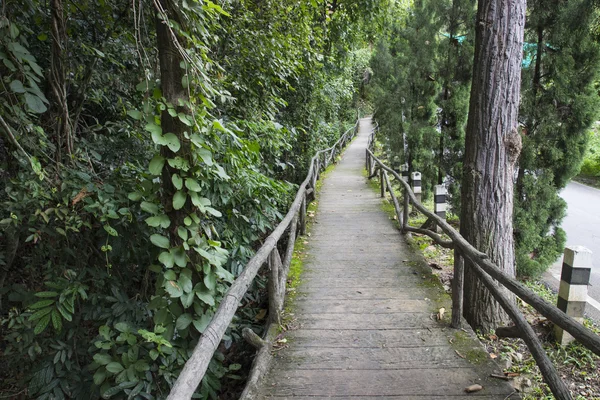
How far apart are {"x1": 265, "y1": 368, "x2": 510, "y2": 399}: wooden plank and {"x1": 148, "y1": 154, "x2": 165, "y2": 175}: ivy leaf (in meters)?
1.78

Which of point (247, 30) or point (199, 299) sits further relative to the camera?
point (247, 30)

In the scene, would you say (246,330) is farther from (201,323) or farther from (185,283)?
(185,283)

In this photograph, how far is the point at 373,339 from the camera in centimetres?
336

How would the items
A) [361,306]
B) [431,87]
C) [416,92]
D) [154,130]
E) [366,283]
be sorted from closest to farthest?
[154,130] → [361,306] → [366,283] → [431,87] → [416,92]

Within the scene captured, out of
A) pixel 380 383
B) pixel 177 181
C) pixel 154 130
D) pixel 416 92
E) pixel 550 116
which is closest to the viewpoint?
pixel 154 130

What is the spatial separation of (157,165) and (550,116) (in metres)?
5.98

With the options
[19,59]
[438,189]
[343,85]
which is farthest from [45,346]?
[343,85]

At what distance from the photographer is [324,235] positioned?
6.58 m

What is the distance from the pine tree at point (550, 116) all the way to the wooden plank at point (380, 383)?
12.2ft

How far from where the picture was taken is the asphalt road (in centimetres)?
651

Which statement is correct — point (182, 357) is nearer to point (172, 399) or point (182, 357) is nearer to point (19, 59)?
point (172, 399)

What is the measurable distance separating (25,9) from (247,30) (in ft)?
9.78

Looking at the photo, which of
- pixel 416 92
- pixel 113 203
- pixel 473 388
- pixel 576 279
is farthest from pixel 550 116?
pixel 113 203

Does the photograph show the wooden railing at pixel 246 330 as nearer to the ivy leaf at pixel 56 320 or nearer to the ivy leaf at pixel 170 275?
the ivy leaf at pixel 170 275
